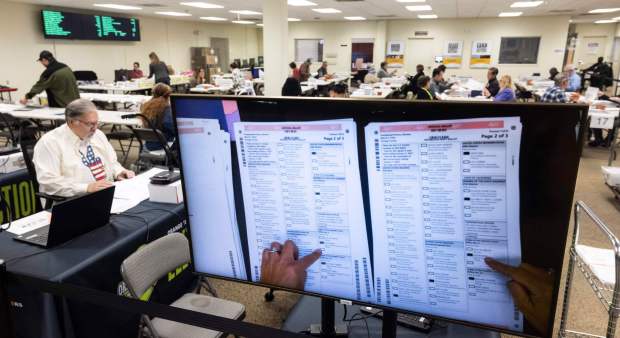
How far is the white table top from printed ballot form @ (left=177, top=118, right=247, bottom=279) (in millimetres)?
4527

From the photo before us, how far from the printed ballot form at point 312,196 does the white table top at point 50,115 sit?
4.67 metres

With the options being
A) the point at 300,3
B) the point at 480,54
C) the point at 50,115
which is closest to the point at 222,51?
the point at 300,3

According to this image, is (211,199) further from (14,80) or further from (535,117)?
(14,80)

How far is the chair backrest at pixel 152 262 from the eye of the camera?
1647 millimetres

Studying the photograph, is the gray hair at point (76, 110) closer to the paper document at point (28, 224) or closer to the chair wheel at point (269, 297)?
the paper document at point (28, 224)

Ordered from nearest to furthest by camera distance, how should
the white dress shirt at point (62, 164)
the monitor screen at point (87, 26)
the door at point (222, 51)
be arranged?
1. the white dress shirt at point (62, 164)
2. the monitor screen at point (87, 26)
3. the door at point (222, 51)

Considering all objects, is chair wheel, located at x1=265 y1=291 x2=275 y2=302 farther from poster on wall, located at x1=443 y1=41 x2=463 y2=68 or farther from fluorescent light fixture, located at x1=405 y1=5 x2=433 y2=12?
poster on wall, located at x1=443 y1=41 x2=463 y2=68

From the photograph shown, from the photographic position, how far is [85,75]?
34.4ft

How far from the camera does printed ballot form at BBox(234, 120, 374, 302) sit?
0.87m

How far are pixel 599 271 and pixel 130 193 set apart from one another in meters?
2.54

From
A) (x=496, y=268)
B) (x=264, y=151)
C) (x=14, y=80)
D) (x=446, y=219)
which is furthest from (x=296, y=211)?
(x=14, y=80)

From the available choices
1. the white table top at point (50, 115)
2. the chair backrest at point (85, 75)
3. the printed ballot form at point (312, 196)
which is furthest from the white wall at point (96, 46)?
the printed ballot form at point (312, 196)

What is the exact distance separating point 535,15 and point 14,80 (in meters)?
15.0

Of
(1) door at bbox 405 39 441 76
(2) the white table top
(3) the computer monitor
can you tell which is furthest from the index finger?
(1) door at bbox 405 39 441 76
